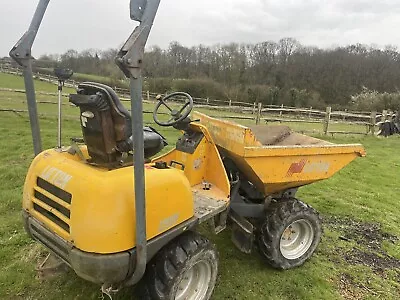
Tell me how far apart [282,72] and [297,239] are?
168 feet

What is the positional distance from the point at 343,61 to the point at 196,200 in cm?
5602

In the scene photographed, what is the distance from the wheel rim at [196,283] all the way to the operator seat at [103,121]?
A: 4.02 feet

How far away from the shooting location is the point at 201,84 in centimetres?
4025

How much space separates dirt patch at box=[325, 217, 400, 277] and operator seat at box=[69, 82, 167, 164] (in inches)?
128

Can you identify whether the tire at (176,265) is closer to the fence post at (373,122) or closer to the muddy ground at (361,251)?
the muddy ground at (361,251)

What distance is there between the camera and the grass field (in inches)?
140

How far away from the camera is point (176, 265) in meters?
2.80

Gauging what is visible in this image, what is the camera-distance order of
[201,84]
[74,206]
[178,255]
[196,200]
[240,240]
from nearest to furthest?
[74,206], [178,255], [196,200], [240,240], [201,84]

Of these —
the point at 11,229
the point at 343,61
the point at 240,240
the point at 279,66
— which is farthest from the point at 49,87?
the point at 343,61

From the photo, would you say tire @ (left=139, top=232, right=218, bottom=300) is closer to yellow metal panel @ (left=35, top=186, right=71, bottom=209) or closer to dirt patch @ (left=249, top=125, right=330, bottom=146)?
yellow metal panel @ (left=35, top=186, right=71, bottom=209)

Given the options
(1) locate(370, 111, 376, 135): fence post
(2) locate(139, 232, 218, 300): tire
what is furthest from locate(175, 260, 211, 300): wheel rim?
(1) locate(370, 111, 376, 135): fence post

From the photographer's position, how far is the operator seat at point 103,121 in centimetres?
260

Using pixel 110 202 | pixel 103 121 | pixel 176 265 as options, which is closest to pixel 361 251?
pixel 176 265

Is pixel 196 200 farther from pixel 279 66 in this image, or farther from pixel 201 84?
pixel 279 66
